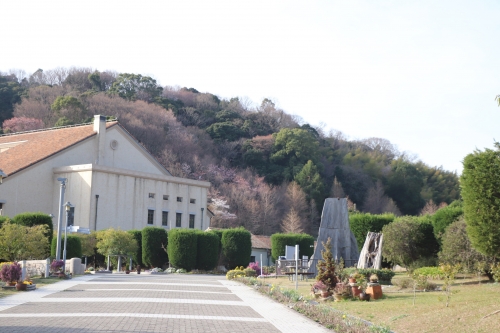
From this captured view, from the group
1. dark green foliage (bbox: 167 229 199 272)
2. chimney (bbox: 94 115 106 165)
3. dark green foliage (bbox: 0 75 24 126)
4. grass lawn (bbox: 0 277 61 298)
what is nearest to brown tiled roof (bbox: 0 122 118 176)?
chimney (bbox: 94 115 106 165)

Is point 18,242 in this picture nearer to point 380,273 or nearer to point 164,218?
point 380,273

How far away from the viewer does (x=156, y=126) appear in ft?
280

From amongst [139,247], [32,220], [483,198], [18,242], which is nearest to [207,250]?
[139,247]

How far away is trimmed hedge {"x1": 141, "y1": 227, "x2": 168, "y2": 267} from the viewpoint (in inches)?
1821

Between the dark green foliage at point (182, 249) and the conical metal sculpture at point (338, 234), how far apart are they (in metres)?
18.0

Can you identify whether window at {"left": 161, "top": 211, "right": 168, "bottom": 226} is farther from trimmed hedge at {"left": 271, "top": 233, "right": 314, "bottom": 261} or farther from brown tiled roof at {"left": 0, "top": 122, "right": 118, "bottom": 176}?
trimmed hedge at {"left": 271, "top": 233, "right": 314, "bottom": 261}

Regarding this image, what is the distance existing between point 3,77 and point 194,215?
56795 mm

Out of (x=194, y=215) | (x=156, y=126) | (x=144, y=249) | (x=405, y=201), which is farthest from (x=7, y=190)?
(x=405, y=201)

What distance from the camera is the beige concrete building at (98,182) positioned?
5259 centimetres

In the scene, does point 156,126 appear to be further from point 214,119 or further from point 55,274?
point 55,274

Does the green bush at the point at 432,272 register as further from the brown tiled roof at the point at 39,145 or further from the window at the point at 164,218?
the brown tiled roof at the point at 39,145

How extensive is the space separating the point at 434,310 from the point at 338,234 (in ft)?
47.1

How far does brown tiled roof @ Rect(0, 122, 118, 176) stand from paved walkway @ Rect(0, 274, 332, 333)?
115 ft

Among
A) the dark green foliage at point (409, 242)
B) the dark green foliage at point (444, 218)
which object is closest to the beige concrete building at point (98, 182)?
the dark green foliage at point (409, 242)
